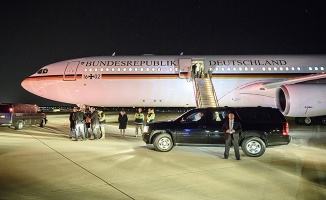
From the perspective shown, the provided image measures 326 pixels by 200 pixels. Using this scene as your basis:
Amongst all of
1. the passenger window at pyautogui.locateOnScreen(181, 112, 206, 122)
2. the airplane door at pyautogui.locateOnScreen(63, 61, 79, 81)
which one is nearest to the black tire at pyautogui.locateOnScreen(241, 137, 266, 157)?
the passenger window at pyautogui.locateOnScreen(181, 112, 206, 122)

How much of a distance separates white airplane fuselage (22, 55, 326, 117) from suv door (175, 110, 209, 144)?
9.05 metres

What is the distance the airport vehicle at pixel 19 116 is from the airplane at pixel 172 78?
185 cm

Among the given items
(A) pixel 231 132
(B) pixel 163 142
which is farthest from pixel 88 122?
(A) pixel 231 132

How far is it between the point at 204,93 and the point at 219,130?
8165 millimetres

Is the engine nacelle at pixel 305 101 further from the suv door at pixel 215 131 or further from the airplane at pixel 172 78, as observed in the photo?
the suv door at pixel 215 131

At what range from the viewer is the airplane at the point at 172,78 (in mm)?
19609

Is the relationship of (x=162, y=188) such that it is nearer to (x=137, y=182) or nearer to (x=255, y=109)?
(x=137, y=182)

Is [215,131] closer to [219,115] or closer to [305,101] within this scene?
[219,115]

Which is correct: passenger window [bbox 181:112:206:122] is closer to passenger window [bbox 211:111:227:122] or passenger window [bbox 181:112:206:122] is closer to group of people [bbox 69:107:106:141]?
passenger window [bbox 211:111:227:122]

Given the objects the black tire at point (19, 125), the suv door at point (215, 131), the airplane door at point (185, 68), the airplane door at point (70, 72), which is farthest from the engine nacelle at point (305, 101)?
the black tire at point (19, 125)

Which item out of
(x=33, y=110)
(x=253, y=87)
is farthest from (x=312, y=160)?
(x=33, y=110)

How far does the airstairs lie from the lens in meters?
17.7

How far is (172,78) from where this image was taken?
64.2ft

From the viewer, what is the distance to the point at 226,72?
1977cm
